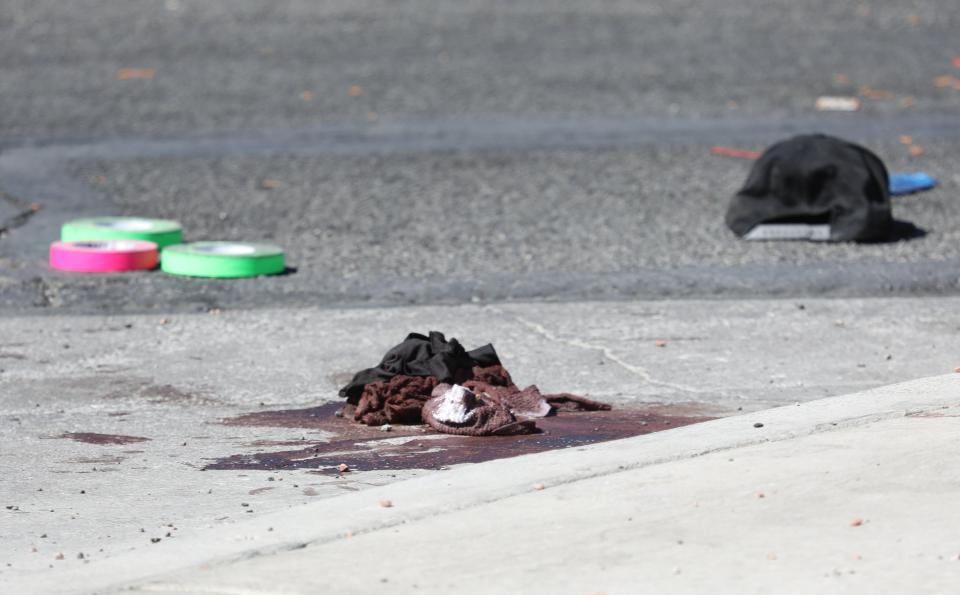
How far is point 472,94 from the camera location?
51.9ft

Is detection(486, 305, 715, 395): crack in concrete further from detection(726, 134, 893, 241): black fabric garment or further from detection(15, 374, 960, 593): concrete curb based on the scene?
detection(726, 134, 893, 241): black fabric garment

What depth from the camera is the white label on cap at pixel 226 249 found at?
9.07m

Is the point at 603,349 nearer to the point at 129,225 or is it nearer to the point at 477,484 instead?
the point at 477,484

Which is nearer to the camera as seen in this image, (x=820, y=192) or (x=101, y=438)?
(x=101, y=438)

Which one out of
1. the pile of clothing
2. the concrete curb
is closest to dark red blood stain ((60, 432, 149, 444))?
the pile of clothing

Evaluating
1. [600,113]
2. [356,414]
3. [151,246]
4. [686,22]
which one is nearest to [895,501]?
[356,414]

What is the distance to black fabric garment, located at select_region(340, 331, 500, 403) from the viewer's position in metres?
6.40

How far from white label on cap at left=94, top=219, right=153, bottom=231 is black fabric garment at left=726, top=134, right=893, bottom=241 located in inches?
144

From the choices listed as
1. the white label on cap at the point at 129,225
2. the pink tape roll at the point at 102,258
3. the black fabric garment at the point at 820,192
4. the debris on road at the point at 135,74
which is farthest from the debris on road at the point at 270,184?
the debris on road at the point at 135,74

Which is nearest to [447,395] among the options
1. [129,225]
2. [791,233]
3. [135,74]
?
[129,225]

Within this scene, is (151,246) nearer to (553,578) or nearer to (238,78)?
(553,578)

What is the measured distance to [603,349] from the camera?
7477 millimetres

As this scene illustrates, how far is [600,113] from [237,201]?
16.1 feet

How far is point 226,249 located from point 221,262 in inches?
14.9
